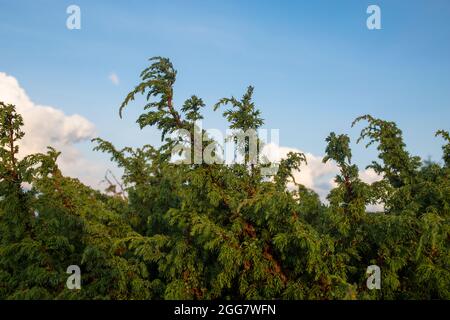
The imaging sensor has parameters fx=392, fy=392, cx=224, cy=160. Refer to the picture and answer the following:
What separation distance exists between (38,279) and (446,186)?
795 cm

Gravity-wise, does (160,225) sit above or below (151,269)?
above

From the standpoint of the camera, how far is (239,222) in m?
6.99

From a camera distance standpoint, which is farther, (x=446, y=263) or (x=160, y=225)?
(x=160, y=225)

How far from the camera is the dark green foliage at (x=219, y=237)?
6551 mm

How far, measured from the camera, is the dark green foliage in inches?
258

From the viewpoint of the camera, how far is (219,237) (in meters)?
6.48

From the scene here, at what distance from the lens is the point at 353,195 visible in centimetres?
718
